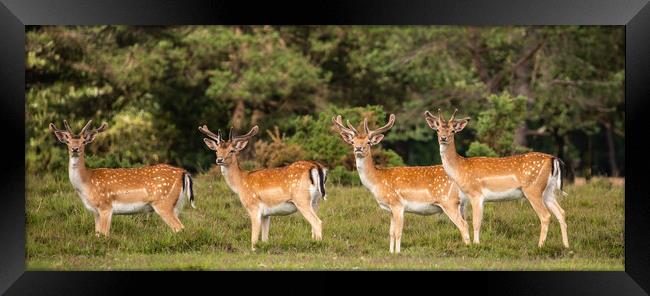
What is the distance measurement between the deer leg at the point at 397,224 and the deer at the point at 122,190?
2302 millimetres

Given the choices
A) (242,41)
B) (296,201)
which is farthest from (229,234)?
(242,41)

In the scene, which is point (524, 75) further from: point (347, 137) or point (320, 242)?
point (320, 242)

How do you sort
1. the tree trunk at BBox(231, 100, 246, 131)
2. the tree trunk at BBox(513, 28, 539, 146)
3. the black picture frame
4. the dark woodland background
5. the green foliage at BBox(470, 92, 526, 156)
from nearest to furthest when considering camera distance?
the black picture frame → the green foliage at BBox(470, 92, 526, 156) → the dark woodland background → the tree trunk at BBox(231, 100, 246, 131) → the tree trunk at BBox(513, 28, 539, 146)

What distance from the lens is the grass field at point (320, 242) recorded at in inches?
530

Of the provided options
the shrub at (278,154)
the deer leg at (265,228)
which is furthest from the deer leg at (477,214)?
the shrub at (278,154)

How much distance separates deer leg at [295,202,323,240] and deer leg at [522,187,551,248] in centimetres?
237

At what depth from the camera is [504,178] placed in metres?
14.2

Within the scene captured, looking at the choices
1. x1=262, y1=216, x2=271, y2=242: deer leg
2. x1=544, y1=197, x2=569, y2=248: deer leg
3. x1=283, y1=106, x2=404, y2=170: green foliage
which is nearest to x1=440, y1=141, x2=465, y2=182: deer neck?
x1=544, y1=197, x2=569, y2=248: deer leg

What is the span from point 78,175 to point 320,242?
2.88 meters

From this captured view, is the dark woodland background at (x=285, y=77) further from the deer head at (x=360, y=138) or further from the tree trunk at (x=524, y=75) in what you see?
the deer head at (x=360, y=138)

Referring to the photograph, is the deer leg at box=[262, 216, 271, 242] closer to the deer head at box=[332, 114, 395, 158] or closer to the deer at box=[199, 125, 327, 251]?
the deer at box=[199, 125, 327, 251]

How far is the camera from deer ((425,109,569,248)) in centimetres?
1401

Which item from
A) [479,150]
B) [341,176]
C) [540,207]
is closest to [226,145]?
[540,207]

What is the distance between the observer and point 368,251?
1422 cm
